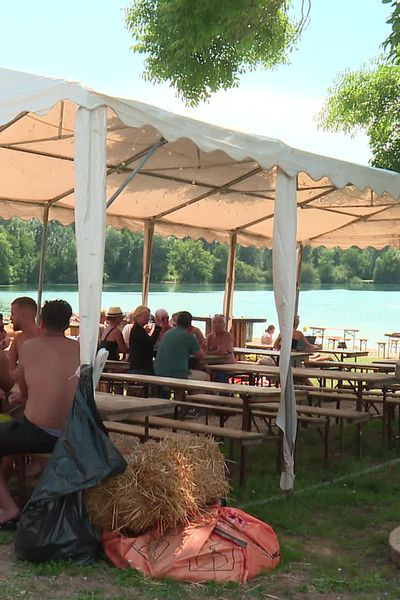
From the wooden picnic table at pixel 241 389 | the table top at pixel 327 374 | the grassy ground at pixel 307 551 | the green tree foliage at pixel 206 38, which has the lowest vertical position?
the grassy ground at pixel 307 551

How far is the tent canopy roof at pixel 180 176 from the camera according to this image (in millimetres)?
4660

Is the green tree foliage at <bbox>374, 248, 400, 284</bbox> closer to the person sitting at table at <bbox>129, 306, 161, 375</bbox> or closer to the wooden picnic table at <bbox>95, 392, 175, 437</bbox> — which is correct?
the person sitting at table at <bbox>129, 306, 161, 375</bbox>

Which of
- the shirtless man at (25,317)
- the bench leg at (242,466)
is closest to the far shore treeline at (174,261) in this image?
the bench leg at (242,466)

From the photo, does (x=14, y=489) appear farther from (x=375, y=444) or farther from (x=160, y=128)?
(x=375, y=444)

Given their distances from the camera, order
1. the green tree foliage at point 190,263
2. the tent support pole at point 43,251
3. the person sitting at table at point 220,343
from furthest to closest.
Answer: the green tree foliage at point 190,263
the tent support pole at point 43,251
the person sitting at table at point 220,343

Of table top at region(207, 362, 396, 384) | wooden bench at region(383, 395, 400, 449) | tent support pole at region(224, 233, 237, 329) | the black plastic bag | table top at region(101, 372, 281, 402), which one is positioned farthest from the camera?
tent support pole at region(224, 233, 237, 329)

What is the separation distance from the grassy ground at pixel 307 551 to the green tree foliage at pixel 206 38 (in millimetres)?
4934

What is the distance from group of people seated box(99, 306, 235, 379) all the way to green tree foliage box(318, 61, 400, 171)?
9.53 m

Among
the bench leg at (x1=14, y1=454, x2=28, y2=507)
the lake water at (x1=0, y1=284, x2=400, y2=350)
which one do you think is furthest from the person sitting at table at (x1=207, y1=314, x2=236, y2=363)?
the lake water at (x1=0, y1=284, x2=400, y2=350)

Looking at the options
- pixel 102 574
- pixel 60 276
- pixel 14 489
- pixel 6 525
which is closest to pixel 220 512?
pixel 102 574

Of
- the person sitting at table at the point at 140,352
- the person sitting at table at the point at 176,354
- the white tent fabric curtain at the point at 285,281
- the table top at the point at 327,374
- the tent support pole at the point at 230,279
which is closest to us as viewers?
the white tent fabric curtain at the point at 285,281

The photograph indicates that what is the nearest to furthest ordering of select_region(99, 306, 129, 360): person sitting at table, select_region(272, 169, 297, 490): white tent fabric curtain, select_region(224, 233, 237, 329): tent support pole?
select_region(272, 169, 297, 490): white tent fabric curtain, select_region(99, 306, 129, 360): person sitting at table, select_region(224, 233, 237, 329): tent support pole

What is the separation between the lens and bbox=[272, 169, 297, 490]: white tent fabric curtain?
18.1ft

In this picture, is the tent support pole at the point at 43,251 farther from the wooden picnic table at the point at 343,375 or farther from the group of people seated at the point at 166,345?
the wooden picnic table at the point at 343,375
